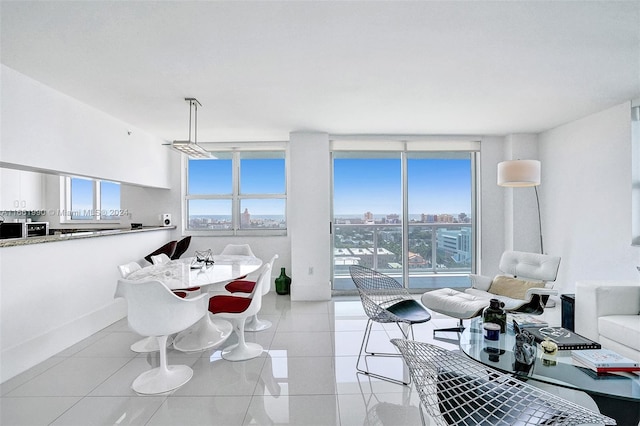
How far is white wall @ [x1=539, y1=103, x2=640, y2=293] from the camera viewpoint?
341 cm

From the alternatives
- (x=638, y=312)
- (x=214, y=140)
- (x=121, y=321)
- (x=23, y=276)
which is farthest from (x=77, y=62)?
(x=638, y=312)

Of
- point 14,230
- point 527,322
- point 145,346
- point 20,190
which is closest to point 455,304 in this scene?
point 527,322

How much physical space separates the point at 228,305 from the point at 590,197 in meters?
4.68

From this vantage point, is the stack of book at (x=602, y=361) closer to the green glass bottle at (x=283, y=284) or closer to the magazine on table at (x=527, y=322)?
the magazine on table at (x=527, y=322)

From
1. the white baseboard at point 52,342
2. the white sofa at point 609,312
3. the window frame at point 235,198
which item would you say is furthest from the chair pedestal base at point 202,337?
the white sofa at point 609,312

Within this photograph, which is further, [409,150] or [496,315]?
[409,150]

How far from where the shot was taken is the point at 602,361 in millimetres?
1703

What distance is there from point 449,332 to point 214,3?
3569 mm

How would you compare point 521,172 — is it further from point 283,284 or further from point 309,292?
point 283,284

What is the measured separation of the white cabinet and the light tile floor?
278cm

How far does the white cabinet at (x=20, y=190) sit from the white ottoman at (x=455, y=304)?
5.93 meters

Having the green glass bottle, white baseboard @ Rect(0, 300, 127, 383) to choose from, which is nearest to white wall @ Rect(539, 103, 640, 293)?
the green glass bottle

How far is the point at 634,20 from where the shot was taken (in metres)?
1.95

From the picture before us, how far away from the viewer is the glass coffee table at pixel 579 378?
1.51m
